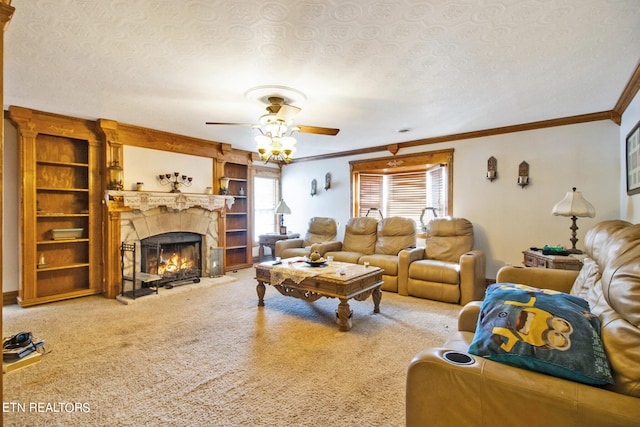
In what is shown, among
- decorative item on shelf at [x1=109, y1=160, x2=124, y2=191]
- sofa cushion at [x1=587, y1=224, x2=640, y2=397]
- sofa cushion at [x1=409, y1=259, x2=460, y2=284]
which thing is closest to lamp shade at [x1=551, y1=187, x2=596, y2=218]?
sofa cushion at [x1=409, y1=259, x2=460, y2=284]

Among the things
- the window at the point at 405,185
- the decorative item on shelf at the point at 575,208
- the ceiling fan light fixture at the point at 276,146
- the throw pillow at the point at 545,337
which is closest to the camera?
the throw pillow at the point at 545,337

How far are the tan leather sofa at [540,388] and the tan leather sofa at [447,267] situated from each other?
2535 millimetres

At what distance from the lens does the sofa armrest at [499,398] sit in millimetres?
981

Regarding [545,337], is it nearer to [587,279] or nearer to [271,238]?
[587,279]

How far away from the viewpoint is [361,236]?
18.0 ft

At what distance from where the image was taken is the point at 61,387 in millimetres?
2139

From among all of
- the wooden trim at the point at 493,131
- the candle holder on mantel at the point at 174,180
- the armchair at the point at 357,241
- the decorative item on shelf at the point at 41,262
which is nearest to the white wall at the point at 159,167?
the candle holder on mantel at the point at 174,180

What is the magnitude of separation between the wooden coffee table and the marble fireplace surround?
6.59 ft

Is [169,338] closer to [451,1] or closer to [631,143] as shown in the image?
[451,1]

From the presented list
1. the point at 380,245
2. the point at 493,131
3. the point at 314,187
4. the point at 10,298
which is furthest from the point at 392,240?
the point at 10,298

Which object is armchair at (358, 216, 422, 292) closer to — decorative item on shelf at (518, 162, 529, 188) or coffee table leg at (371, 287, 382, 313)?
coffee table leg at (371, 287, 382, 313)

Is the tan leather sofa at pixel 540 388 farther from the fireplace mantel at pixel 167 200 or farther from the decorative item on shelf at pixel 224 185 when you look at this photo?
the decorative item on shelf at pixel 224 185

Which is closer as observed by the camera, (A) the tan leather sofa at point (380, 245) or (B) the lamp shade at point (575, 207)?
(B) the lamp shade at point (575, 207)

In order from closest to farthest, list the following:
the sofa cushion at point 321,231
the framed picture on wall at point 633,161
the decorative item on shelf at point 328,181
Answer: the framed picture on wall at point 633,161, the sofa cushion at point 321,231, the decorative item on shelf at point 328,181
